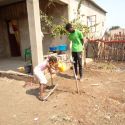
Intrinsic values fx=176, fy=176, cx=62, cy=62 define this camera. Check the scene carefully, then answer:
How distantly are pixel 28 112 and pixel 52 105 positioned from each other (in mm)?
598

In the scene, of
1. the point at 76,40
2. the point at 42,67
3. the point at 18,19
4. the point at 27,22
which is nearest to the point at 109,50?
the point at 76,40

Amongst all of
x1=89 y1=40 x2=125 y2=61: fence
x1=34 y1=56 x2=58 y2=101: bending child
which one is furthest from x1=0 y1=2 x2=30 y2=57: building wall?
x1=34 y1=56 x2=58 y2=101: bending child

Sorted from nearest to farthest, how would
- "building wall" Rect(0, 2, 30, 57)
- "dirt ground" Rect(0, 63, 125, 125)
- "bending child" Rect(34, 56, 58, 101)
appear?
"dirt ground" Rect(0, 63, 125, 125)
"bending child" Rect(34, 56, 58, 101)
"building wall" Rect(0, 2, 30, 57)

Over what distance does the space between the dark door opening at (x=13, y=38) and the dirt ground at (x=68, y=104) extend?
448 centimetres

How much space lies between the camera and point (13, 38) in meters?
10.3

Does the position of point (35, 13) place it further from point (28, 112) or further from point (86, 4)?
point (86, 4)

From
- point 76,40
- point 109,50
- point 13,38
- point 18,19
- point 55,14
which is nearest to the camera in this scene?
point 76,40

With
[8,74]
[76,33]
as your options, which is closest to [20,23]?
[8,74]

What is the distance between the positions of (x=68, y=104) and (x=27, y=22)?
626 centimetres

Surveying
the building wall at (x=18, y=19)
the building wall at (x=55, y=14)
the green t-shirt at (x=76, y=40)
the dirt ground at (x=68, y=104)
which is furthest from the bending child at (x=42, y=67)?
the building wall at (x=18, y=19)

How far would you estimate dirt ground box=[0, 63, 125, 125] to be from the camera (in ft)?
11.9

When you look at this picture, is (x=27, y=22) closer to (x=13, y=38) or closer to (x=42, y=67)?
(x=13, y=38)

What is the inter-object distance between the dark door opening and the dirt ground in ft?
14.7

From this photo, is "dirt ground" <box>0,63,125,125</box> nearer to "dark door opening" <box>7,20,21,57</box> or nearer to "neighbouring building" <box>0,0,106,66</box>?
"neighbouring building" <box>0,0,106,66</box>
